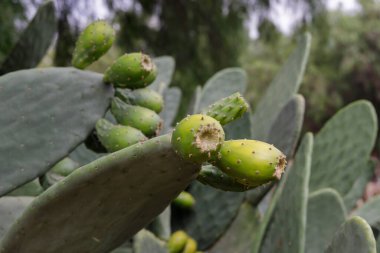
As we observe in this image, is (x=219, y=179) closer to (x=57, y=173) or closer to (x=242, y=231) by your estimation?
(x=57, y=173)

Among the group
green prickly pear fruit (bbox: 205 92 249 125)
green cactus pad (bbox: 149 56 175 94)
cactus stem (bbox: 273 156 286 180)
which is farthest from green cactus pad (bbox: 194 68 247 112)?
cactus stem (bbox: 273 156 286 180)

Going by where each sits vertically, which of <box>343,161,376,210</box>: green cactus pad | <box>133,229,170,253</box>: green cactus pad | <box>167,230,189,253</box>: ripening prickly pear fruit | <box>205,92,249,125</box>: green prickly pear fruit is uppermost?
<box>205,92,249,125</box>: green prickly pear fruit

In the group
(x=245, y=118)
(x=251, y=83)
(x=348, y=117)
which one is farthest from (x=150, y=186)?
(x=251, y=83)

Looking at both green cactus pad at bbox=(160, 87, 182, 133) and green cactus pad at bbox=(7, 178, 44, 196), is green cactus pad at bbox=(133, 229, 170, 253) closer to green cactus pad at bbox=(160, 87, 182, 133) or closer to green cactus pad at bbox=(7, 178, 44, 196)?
green cactus pad at bbox=(7, 178, 44, 196)

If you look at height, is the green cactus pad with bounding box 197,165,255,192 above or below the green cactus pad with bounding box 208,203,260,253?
above

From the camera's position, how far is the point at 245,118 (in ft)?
4.04

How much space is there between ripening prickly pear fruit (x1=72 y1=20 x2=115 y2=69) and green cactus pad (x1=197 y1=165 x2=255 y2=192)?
34 cm

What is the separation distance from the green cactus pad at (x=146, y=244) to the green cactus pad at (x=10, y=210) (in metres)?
0.20

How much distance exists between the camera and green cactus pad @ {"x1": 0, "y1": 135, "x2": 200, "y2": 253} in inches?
25.3

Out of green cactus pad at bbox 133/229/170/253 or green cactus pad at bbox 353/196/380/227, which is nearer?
green cactus pad at bbox 133/229/170/253

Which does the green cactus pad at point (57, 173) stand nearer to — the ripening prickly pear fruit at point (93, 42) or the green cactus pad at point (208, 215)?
the ripening prickly pear fruit at point (93, 42)

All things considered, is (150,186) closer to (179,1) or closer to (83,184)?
(83,184)

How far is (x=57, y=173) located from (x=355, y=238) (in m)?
0.53

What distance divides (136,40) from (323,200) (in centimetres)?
373
